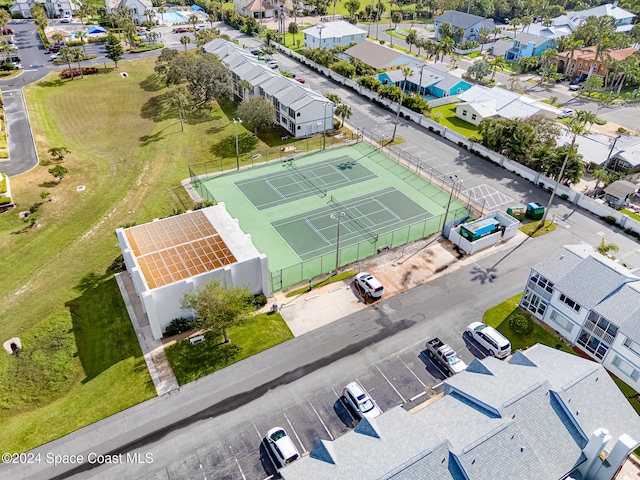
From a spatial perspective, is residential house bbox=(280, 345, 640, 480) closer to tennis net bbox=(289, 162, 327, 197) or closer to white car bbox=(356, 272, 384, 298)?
white car bbox=(356, 272, 384, 298)

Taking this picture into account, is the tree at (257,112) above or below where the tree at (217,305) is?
above

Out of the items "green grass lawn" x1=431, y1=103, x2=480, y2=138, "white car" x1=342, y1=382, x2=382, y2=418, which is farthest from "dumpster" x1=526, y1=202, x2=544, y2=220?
"white car" x1=342, y1=382, x2=382, y2=418

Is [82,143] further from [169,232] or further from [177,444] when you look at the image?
[177,444]

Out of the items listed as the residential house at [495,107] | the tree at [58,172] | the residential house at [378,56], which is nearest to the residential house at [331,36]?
the residential house at [378,56]

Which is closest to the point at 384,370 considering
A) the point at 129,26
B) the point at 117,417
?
the point at 117,417

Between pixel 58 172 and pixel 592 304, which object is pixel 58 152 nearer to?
pixel 58 172

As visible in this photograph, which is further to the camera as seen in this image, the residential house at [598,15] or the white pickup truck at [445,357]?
the residential house at [598,15]

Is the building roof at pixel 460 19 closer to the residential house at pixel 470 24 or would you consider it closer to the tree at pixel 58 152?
the residential house at pixel 470 24
